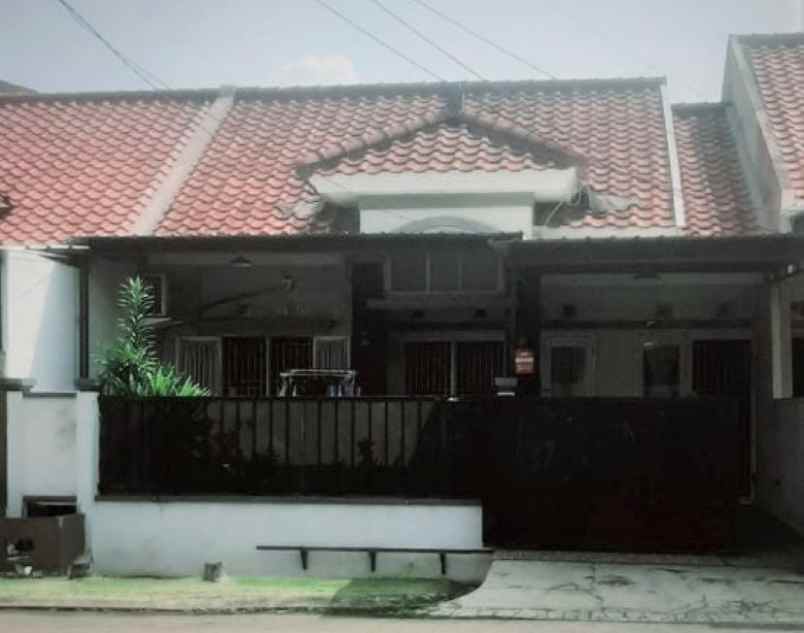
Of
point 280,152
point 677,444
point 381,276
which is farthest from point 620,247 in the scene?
point 280,152

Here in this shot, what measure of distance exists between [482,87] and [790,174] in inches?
258

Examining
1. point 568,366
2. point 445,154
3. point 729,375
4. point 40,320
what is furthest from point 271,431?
point 729,375

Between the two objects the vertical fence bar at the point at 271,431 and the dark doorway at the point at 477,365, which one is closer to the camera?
the vertical fence bar at the point at 271,431

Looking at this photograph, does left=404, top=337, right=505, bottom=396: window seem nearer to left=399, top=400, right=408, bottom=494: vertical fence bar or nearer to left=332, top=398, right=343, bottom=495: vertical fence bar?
left=399, top=400, right=408, bottom=494: vertical fence bar

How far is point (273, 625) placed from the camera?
9836 mm

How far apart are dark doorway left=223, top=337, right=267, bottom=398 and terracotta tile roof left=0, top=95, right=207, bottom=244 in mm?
Result: 2398

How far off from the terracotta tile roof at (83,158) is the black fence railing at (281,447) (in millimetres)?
4256

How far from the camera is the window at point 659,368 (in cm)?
1605

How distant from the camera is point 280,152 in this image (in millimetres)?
18719

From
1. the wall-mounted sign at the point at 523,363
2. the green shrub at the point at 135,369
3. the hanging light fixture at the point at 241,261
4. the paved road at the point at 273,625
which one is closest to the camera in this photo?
the paved road at the point at 273,625

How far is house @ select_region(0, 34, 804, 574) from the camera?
12.2 meters

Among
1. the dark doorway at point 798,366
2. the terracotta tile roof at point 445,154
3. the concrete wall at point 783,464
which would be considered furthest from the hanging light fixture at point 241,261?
the dark doorway at point 798,366

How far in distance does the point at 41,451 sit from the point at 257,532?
2.85 meters

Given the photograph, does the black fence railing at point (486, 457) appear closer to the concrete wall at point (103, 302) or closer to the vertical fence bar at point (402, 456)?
the vertical fence bar at point (402, 456)
